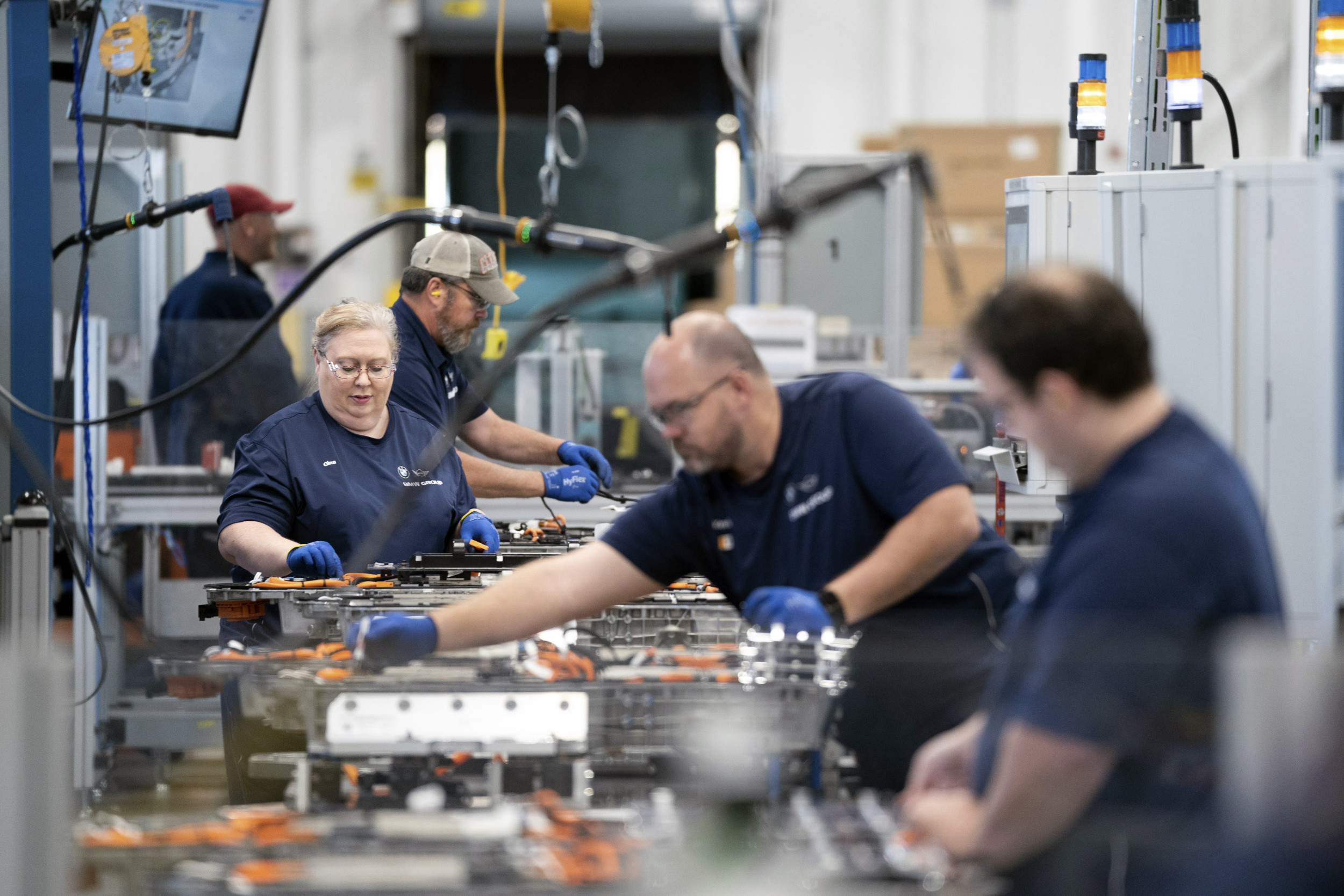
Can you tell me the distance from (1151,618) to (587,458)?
2581 mm

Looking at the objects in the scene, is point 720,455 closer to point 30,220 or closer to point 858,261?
point 30,220

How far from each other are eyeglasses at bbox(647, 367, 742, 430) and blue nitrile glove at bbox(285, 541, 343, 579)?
0.98 m

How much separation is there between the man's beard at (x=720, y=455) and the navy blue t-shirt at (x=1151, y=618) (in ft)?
2.55

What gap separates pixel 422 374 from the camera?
345cm

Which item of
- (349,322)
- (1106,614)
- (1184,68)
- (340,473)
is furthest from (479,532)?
(1106,614)

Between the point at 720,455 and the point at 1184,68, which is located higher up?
the point at 1184,68

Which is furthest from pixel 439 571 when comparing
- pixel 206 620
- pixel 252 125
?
pixel 252 125

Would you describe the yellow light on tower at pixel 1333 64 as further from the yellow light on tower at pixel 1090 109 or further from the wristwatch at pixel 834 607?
the wristwatch at pixel 834 607

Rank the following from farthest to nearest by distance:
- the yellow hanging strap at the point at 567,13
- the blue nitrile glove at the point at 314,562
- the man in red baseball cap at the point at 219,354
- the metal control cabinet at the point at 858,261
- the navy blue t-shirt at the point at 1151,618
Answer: the metal control cabinet at the point at 858,261 → the man in red baseball cap at the point at 219,354 → the yellow hanging strap at the point at 567,13 → the blue nitrile glove at the point at 314,562 → the navy blue t-shirt at the point at 1151,618

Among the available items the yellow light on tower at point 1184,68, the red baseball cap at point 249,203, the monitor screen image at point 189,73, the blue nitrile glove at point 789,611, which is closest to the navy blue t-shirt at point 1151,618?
the blue nitrile glove at point 789,611

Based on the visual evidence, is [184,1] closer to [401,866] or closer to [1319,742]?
[401,866]

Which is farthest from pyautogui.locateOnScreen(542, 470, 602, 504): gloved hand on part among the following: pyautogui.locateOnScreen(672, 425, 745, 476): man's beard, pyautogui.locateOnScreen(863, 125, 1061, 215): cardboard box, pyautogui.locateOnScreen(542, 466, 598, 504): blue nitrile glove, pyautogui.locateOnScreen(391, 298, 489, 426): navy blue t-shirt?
pyautogui.locateOnScreen(863, 125, 1061, 215): cardboard box

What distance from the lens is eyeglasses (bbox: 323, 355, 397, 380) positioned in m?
3.02

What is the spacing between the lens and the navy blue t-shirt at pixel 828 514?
2031 mm
